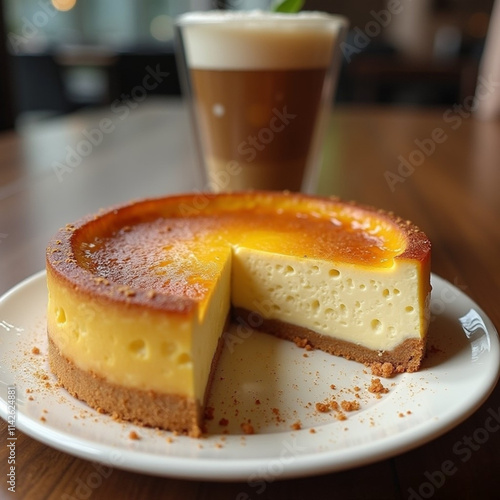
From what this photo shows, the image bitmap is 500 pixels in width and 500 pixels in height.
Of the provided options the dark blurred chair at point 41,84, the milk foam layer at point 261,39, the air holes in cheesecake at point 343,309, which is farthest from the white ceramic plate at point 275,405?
the dark blurred chair at point 41,84

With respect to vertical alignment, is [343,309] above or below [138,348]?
below

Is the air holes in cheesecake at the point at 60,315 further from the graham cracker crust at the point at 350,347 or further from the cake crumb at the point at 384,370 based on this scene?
the cake crumb at the point at 384,370

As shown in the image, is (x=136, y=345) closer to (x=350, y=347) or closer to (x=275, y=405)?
(x=275, y=405)

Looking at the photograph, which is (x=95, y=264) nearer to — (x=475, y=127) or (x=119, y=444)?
(x=119, y=444)

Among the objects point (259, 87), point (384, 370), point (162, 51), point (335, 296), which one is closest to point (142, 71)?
point (162, 51)

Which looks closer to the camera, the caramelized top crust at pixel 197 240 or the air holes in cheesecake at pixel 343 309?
the caramelized top crust at pixel 197 240

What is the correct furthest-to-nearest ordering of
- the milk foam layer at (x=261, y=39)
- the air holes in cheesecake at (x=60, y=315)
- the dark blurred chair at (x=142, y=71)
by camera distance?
the dark blurred chair at (x=142, y=71)
the milk foam layer at (x=261, y=39)
the air holes in cheesecake at (x=60, y=315)

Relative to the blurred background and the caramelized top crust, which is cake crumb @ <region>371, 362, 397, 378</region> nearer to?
the caramelized top crust
